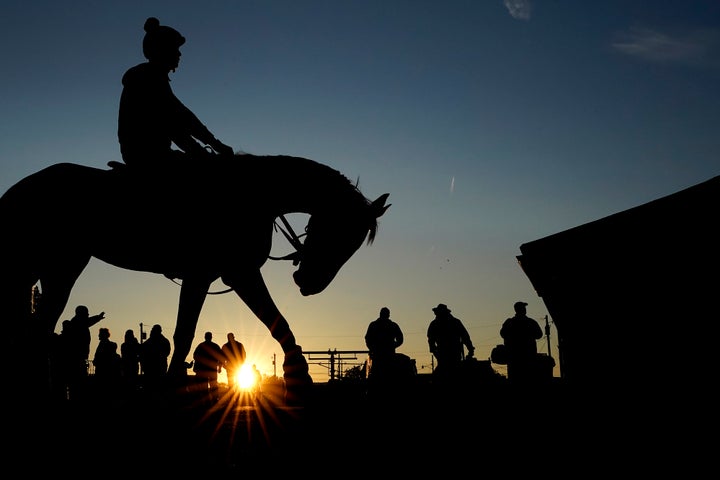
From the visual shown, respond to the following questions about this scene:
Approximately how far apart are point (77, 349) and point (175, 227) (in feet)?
26.4

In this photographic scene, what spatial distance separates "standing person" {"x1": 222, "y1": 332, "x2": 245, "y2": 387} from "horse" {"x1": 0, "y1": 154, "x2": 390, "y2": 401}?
38.7ft

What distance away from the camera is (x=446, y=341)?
51.3 feet

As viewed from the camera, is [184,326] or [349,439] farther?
[184,326]

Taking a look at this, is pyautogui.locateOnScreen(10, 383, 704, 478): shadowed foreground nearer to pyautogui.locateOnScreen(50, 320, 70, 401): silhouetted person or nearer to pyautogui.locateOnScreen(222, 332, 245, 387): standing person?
pyautogui.locateOnScreen(50, 320, 70, 401): silhouetted person

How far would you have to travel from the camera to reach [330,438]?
4930 millimetres

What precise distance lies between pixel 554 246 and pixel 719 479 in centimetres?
581

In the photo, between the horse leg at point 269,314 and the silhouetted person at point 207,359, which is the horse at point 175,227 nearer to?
the horse leg at point 269,314

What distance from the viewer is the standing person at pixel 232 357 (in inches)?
755

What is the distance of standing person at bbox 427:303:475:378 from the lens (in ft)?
51.0

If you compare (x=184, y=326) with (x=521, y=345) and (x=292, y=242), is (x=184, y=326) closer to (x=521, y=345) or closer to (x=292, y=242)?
(x=292, y=242)

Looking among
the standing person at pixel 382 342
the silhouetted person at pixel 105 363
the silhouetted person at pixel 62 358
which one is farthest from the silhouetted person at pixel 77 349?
the standing person at pixel 382 342

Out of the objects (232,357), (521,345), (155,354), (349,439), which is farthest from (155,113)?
(232,357)

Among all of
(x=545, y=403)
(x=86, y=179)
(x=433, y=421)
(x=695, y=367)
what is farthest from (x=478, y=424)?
(x=86, y=179)

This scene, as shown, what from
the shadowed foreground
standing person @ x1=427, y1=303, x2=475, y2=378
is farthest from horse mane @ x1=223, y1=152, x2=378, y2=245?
standing person @ x1=427, y1=303, x2=475, y2=378
